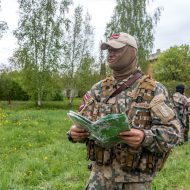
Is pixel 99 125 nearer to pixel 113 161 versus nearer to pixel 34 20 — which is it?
pixel 113 161

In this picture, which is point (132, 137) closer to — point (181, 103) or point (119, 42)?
point (119, 42)

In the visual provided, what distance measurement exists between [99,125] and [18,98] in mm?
40187

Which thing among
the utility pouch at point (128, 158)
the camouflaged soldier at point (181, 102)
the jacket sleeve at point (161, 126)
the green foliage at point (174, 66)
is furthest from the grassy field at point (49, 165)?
the green foliage at point (174, 66)

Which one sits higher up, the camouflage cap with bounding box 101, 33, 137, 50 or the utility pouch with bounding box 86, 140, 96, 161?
the camouflage cap with bounding box 101, 33, 137, 50

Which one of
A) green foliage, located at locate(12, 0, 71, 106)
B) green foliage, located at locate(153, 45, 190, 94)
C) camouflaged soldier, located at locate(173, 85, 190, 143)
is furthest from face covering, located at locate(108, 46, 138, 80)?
green foliage, located at locate(153, 45, 190, 94)

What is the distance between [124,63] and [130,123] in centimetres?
45

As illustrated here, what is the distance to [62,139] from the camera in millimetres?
12094

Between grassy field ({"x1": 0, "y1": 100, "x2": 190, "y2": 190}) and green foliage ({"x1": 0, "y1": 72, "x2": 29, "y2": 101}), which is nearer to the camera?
grassy field ({"x1": 0, "y1": 100, "x2": 190, "y2": 190})

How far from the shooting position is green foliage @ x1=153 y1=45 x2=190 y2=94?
62.2 meters

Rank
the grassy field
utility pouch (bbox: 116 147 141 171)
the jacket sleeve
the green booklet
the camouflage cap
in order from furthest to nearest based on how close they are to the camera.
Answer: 1. the grassy field
2. the camouflage cap
3. utility pouch (bbox: 116 147 141 171)
4. the jacket sleeve
5. the green booklet

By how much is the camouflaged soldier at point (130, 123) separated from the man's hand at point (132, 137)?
0.25ft

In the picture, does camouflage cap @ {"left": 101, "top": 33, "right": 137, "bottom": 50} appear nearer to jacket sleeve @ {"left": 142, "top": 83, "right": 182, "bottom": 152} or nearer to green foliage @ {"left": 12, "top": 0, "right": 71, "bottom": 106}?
jacket sleeve @ {"left": 142, "top": 83, "right": 182, "bottom": 152}

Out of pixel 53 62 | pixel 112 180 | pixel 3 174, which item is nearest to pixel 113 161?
pixel 112 180

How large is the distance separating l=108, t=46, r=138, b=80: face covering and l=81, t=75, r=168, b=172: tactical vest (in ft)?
0.40
